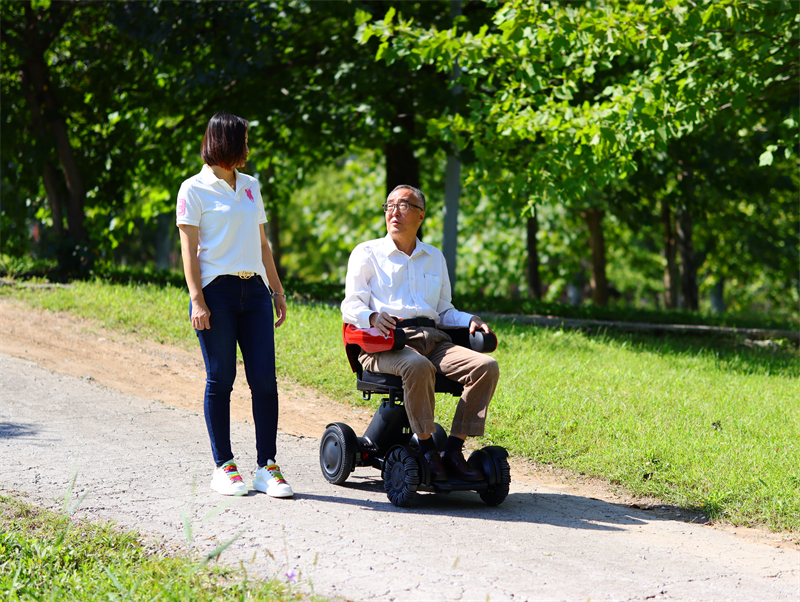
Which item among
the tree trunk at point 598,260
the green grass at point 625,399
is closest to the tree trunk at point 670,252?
the tree trunk at point 598,260

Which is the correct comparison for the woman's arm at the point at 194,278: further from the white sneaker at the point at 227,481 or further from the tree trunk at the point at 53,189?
the tree trunk at the point at 53,189

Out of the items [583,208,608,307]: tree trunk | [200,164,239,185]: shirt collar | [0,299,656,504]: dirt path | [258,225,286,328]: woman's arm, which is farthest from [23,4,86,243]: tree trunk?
[583,208,608,307]: tree trunk

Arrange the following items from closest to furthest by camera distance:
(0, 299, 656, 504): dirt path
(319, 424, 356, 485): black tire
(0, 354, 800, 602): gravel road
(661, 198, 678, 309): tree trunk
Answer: (0, 354, 800, 602): gravel road < (319, 424, 356, 485): black tire < (0, 299, 656, 504): dirt path < (661, 198, 678, 309): tree trunk

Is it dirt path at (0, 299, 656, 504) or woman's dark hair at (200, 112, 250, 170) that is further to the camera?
dirt path at (0, 299, 656, 504)

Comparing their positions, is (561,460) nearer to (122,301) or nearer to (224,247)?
(224,247)

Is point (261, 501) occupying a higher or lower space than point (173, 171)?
lower

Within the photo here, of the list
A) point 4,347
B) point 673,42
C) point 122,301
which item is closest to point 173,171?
point 122,301

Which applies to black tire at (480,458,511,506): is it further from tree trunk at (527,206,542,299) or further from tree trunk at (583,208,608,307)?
tree trunk at (583,208,608,307)

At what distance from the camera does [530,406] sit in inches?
251

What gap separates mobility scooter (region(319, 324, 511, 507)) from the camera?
14.0 feet

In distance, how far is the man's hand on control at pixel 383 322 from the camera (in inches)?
169

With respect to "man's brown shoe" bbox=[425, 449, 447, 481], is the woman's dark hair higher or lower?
higher

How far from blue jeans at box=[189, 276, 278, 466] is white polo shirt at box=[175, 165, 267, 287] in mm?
78

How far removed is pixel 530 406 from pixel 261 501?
2807mm
